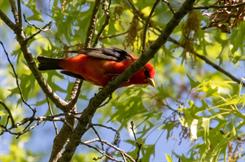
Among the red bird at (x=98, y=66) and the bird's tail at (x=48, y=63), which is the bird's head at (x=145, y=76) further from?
the bird's tail at (x=48, y=63)

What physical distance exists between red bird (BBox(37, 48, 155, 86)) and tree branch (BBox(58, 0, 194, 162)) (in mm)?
819

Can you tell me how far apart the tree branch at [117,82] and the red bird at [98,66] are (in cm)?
82

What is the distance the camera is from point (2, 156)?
563 centimetres

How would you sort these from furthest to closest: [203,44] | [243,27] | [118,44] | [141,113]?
[118,44] → [203,44] → [141,113] → [243,27]

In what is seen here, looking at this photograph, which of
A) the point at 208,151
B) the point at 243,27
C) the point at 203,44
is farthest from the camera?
the point at 203,44

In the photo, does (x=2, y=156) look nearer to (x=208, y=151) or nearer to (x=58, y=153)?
(x=58, y=153)

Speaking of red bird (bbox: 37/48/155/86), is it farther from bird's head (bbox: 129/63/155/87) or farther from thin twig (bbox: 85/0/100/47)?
thin twig (bbox: 85/0/100/47)

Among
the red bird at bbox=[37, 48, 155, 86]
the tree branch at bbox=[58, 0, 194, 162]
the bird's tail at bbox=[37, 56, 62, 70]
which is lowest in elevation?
the tree branch at bbox=[58, 0, 194, 162]

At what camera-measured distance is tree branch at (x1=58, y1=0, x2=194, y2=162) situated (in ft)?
9.21

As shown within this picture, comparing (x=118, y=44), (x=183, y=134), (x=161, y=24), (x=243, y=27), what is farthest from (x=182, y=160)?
(x=118, y=44)

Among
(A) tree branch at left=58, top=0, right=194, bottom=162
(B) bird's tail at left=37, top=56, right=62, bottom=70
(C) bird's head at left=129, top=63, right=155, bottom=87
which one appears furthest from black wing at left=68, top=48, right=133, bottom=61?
(A) tree branch at left=58, top=0, right=194, bottom=162

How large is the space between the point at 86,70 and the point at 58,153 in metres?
0.71

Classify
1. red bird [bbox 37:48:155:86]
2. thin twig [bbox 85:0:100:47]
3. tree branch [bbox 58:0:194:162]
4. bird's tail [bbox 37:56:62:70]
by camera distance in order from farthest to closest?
1. bird's tail [bbox 37:56:62:70]
2. red bird [bbox 37:48:155:86]
3. thin twig [bbox 85:0:100:47]
4. tree branch [bbox 58:0:194:162]

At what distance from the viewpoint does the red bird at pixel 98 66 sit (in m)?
4.09
